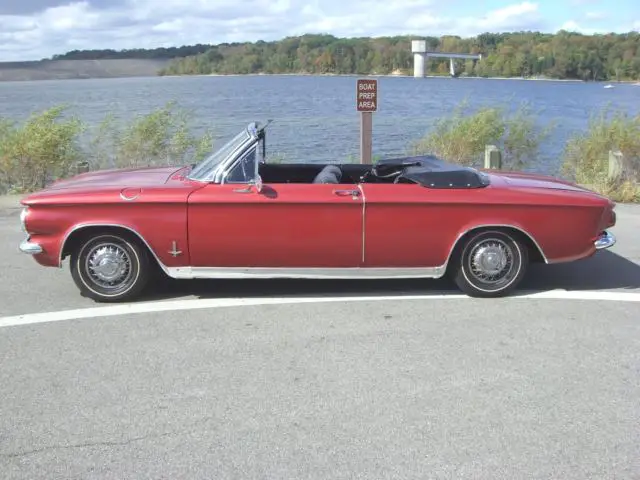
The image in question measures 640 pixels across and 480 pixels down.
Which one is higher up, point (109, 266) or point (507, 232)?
point (507, 232)

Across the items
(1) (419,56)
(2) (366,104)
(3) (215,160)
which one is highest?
(1) (419,56)

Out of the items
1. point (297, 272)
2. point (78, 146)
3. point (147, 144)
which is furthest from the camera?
point (147, 144)

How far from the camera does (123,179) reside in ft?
19.1

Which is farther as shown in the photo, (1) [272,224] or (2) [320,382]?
(1) [272,224]

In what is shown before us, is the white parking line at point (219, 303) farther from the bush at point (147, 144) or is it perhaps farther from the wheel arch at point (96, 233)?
the bush at point (147, 144)

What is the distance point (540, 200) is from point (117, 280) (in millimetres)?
3422

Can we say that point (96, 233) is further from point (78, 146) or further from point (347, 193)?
point (78, 146)

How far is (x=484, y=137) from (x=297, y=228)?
9331 millimetres

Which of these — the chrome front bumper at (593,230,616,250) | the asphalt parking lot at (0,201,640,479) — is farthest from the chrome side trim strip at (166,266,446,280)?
the chrome front bumper at (593,230,616,250)

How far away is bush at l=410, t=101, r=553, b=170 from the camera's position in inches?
543

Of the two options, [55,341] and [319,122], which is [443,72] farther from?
[55,341]

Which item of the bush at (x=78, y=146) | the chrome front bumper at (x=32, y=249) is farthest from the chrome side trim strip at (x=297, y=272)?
the bush at (x=78, y=146)

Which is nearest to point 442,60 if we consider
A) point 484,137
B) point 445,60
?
point 445,60

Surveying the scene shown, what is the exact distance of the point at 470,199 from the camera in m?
5.44
